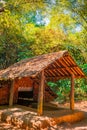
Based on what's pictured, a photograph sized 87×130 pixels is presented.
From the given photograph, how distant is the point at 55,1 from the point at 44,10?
98cm

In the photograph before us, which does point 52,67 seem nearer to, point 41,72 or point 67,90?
point 41,72

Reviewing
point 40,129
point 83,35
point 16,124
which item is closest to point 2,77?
point 16,124

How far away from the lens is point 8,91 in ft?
47.3

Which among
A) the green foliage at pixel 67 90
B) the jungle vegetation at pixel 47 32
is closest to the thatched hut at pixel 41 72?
the jungle vegetation at pixel 47 32

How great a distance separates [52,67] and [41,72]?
2.30 m

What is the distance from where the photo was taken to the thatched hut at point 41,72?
10969mm

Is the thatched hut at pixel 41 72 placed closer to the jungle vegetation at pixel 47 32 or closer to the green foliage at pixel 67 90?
the jungle vegetation at pixel 47 32

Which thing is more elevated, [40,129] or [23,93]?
[23,93]

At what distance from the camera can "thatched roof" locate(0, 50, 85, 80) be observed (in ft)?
36.4

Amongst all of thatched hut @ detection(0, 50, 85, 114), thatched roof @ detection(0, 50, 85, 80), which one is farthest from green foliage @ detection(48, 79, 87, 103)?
thatched roof @ detection(0, 50, 85, 80)

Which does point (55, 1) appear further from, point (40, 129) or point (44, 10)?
point (40, 129)

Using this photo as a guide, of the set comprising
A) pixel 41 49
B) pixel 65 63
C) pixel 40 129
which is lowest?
pixel 40 129

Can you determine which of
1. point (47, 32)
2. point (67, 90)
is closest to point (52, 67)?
point (67, 90)

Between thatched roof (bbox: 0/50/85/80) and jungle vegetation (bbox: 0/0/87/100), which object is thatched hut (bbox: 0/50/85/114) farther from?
jungle vegetation (bbox: 0/0/87/100)
